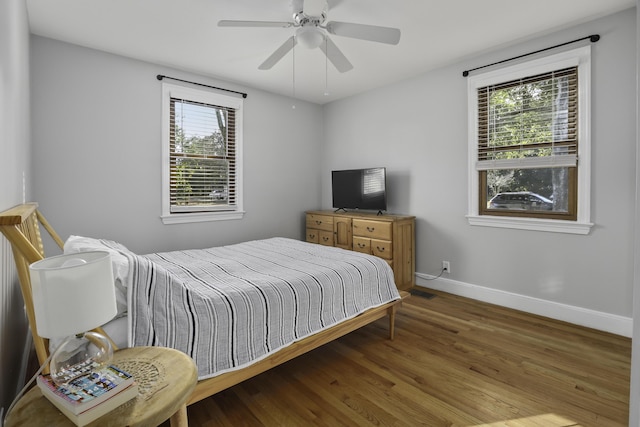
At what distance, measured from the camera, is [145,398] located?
3.00 feet

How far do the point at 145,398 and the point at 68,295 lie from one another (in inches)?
14.1

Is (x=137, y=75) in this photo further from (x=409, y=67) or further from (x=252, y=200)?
(x=409, y=67)

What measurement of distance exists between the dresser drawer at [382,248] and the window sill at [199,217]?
5.88 feet

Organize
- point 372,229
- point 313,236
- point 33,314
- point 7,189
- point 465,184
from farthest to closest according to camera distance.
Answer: point 313,236, point 372,229, point 465,184, point 7,189, point 33,314

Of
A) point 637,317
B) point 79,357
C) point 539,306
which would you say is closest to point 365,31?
point 637,317

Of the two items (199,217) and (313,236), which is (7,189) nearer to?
(199,217)

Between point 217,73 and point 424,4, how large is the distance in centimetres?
244

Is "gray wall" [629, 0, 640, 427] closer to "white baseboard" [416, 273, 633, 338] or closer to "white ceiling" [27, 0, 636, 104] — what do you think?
"white ceiling" [27, 0, 636, 104]

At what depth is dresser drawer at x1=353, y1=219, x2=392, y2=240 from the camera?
374 centimetres

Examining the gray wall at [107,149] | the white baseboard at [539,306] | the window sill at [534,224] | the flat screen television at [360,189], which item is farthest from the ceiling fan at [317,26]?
the white baseboard at [539,306]

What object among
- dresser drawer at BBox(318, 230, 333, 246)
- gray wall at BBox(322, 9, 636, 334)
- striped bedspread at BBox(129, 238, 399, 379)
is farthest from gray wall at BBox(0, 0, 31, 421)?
gray wall at BBox(322, 9, 636, 334)

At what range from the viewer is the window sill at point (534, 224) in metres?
2.84

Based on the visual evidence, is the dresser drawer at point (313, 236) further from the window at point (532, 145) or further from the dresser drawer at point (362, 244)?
the window at point (532, 145)

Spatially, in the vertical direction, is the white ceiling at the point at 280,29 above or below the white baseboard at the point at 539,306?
above
